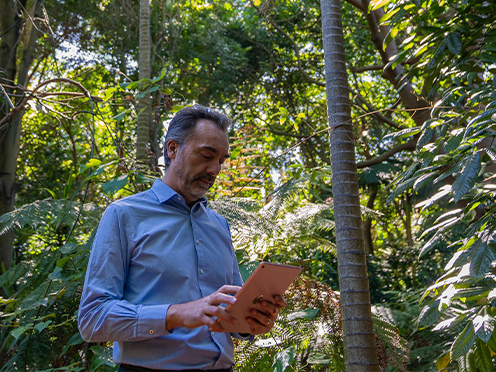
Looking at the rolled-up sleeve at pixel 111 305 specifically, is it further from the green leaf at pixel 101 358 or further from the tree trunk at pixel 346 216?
the tree trunk at pixel 346 216

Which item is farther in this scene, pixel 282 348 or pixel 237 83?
pixel 237 83

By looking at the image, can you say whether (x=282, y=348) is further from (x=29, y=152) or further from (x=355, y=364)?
(x=29, y=152)

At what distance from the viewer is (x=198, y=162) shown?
1873mm

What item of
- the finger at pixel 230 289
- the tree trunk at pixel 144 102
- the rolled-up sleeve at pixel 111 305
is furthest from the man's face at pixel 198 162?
the tree trunk at pixel 144 102

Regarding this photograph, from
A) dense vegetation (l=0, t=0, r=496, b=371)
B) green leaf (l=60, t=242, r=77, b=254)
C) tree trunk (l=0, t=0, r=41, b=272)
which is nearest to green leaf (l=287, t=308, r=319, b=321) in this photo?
dense vegetation (l=0, t=0, r=496, b=371)

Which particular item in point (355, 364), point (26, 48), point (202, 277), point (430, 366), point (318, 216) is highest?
point (26, 48)

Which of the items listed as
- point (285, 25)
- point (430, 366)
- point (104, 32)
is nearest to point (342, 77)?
point (430, 366)

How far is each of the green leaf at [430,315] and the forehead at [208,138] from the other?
4.40 feet

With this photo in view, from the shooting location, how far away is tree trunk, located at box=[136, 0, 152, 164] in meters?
3.82

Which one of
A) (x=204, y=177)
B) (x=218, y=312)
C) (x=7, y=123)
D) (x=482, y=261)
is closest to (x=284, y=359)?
(x=482, y=261)

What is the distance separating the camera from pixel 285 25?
1155 cm

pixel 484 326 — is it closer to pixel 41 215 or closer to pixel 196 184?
pixel 196 184

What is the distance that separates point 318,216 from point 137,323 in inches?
98.9

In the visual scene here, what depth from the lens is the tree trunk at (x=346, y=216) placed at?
2.39 metres
